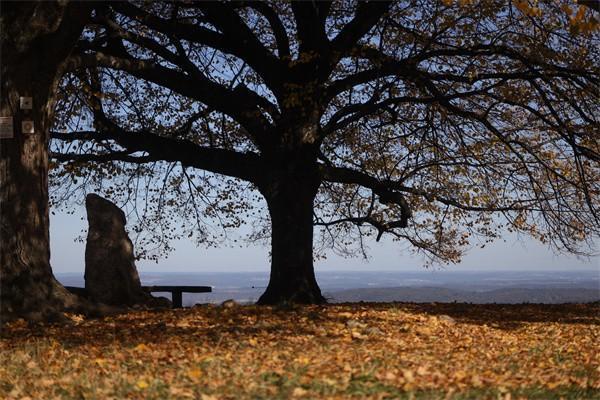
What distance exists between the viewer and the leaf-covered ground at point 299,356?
660cm

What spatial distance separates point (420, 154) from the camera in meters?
17.1

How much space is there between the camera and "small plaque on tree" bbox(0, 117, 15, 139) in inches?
444

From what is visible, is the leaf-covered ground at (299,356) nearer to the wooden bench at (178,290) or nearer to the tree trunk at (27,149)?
the tree trunk at (27,149)

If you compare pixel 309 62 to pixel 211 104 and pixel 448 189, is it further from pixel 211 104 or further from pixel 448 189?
pixel 448 189

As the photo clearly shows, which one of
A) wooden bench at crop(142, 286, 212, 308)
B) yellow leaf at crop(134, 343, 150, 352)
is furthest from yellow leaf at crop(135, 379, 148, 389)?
wooden bench at crop(142, 286, 212, 308)

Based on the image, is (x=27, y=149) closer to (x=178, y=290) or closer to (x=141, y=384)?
(x=178, y=290)

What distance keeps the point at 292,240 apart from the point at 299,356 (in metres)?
6.61

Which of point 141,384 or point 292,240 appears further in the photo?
point 292,240

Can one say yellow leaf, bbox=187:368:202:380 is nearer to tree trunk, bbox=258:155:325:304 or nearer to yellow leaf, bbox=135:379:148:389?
yellow leaf, bbox=135:379:148:389

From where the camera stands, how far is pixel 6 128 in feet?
37.0

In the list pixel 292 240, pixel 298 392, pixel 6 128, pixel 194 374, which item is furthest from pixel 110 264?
pixel 298 392

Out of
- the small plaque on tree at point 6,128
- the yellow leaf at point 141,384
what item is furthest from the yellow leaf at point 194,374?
the small plaque on tree at point 6,128

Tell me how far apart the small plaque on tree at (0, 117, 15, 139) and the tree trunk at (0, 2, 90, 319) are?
75 mm

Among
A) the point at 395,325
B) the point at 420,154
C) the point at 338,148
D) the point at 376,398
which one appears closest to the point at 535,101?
the point at 420,154
